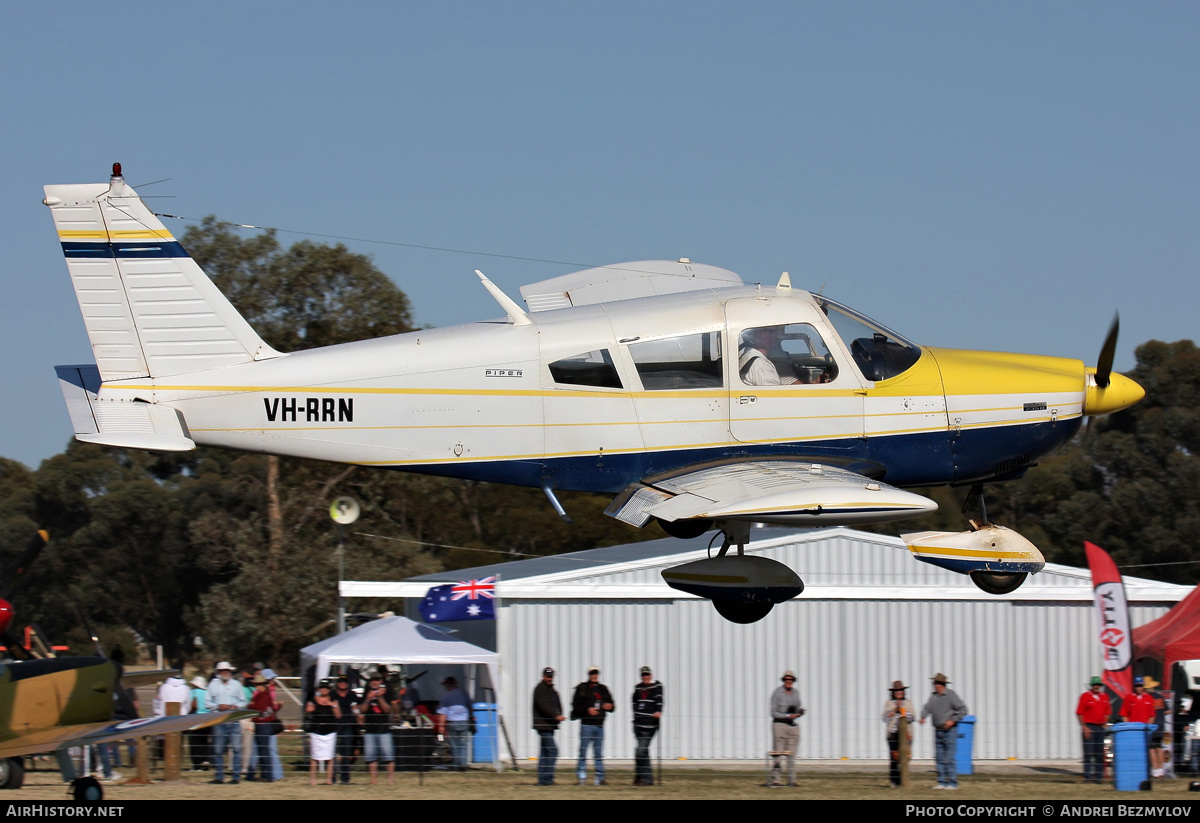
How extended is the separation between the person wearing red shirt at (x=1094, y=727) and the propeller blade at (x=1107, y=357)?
4404mm

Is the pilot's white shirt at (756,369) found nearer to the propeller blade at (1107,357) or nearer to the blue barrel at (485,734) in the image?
the propeller blade at (1107,357)

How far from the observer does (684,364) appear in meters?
10.3

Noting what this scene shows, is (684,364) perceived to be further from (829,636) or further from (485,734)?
(829,636)

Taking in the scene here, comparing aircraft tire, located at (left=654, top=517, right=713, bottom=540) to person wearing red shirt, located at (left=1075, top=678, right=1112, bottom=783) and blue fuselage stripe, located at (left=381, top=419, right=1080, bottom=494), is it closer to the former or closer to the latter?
blue fuselage stripe, located at (left=381, top=419, right=1080, bottom=494)

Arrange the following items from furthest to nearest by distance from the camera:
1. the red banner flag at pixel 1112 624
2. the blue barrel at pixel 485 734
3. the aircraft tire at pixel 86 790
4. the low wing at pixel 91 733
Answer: the blue barrel at pixel 485 734
the red banner flag at pixel 1112 624
the aircraft tire at pixel 86 790
the low wing at pixel 91 733

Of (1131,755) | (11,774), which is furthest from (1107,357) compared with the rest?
(11,774)

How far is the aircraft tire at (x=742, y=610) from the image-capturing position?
10.5 m

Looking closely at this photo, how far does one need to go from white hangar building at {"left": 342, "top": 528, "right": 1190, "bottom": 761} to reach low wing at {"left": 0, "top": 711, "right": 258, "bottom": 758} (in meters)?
6.74

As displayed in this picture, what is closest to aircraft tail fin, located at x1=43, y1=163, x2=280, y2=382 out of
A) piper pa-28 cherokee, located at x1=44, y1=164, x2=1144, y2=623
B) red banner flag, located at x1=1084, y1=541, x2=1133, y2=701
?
piper pa-28 cherokee, located at x1=44, y1=164, x2=1144, y2=623

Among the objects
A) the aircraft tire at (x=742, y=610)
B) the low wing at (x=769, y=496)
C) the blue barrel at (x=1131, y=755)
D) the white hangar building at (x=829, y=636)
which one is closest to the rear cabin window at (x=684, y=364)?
the low wing at (x=769, y=496)

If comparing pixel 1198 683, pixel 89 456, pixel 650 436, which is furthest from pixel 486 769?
pixel 89 456

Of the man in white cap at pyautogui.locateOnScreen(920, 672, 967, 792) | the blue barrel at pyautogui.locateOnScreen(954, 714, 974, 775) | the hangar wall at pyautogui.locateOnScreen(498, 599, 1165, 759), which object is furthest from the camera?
the hangar wall at pyautogui.locateOnScreen(498, 599, 1165, 759)

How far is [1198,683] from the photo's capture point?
16047mm

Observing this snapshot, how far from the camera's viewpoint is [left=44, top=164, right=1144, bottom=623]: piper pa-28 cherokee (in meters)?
10.3
